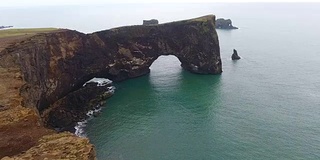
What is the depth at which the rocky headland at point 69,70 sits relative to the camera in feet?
76.2

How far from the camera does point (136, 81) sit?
3410 inches

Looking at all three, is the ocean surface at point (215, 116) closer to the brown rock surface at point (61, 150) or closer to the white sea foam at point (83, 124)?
the white sea foam at point (83, 124)

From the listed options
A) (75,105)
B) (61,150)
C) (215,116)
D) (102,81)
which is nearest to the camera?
(61,150)

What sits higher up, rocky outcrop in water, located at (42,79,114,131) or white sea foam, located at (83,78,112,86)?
white sea foam, located at (83,78,112,86)

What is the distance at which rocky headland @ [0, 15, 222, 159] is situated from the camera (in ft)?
76.2

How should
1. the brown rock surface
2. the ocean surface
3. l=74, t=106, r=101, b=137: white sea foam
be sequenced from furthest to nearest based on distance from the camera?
l=74, t=106, r=101, b=137: white sea foam < the ocean surface < the brown rock surface

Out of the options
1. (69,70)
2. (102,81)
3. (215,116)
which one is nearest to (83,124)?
(69,70)

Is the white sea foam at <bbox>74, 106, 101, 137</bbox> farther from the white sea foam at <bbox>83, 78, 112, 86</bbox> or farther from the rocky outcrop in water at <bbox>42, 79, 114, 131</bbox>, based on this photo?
the white sea foam at <bbox>83, 78, 112, 86</bbox>

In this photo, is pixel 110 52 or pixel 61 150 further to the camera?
pixel 110 52

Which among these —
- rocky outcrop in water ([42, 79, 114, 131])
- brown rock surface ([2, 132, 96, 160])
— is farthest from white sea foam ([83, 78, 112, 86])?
brown rock surface ([2, 132, 96, 160])

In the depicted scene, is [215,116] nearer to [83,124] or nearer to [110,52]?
[83,124]

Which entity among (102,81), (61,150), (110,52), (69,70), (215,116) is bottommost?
(215,116)

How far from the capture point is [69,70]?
7300 cm

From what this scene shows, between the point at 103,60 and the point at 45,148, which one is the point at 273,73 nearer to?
the point at 103,60
